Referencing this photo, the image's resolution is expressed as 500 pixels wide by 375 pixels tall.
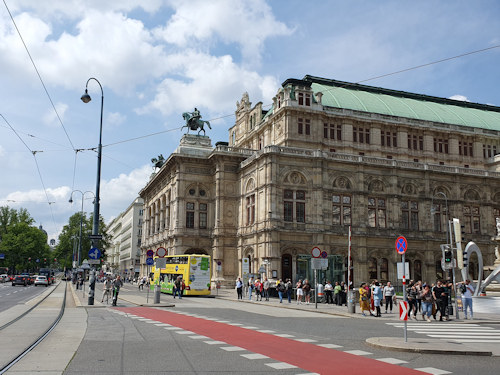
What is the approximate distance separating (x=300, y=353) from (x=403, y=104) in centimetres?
6399

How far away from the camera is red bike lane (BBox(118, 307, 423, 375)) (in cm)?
1045

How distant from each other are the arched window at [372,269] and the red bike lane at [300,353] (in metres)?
39.9

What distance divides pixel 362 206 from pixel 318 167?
6913 millimetres

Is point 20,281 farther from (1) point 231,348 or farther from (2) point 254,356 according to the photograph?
(2) point 254,356

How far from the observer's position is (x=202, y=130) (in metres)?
70.4

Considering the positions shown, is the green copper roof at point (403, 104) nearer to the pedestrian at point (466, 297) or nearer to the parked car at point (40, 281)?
the pedestrian at point (466, 297)

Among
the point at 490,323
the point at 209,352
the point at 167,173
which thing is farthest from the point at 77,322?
the point at 167,173

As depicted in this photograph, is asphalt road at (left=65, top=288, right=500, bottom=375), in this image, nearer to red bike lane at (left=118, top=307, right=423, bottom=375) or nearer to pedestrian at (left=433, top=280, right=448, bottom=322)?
red bike lane at (left=118, top=307, right=423, bottom=375)

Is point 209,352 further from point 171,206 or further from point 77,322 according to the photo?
point 171,206

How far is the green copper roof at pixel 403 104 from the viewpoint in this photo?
65812 mm

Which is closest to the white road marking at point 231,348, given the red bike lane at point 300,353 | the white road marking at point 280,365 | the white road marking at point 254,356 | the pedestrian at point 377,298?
the red bike lane at point 300,353

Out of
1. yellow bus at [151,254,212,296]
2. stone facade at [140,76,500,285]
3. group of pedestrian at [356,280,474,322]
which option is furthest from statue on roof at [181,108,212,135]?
group of pedestrian at [356,280,474,322]

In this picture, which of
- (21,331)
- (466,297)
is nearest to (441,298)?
(466,297)

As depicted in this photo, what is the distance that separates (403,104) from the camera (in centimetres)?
7075
